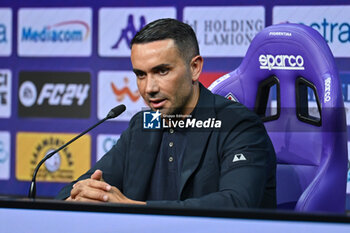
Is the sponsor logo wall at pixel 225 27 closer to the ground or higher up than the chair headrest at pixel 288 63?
higher up

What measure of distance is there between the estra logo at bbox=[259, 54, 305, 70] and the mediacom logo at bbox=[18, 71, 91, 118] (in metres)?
1.92

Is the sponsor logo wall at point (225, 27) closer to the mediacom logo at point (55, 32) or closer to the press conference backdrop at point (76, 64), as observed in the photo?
the press conference backdrop at point (76, 64)

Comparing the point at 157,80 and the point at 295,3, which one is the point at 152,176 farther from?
the point at 295,3

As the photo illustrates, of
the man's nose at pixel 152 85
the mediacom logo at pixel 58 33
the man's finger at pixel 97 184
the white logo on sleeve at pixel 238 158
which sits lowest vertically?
the man's finger at pixel 97 184

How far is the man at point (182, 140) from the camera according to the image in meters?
1.46

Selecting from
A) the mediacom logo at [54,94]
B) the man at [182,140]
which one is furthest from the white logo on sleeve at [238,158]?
the mediacom logo at [54,94]

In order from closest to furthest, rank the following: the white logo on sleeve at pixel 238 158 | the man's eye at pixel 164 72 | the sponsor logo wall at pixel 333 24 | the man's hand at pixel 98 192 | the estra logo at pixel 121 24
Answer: the man's hand at pixel 98 192 → the white logo on sleeve at pixel 238 158 → the man's eye at pixel 164 72 → the sponsor logo wall at pixel 333 24 → the estra logo at pixel 121 24

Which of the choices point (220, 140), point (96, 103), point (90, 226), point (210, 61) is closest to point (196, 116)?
point (220, 140)

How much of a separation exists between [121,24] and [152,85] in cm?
199

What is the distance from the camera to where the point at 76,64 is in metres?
3.51

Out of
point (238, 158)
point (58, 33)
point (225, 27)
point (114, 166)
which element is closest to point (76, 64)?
point (58, 33)

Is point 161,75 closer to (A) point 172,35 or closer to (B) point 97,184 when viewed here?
(A) point 172,35

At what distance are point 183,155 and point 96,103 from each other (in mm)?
2054

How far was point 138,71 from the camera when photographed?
1528 millimetres
